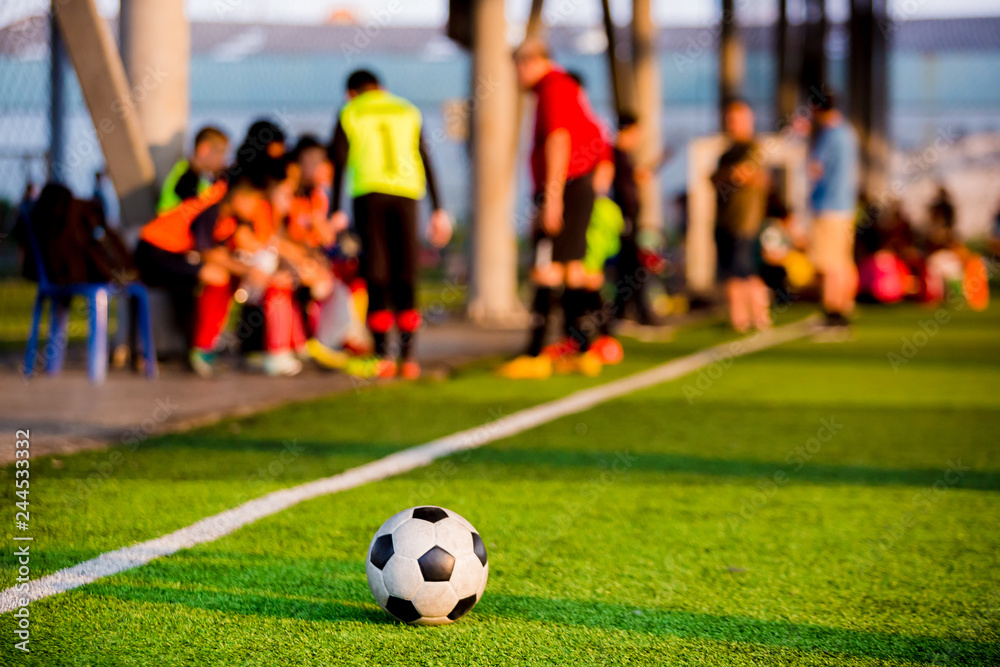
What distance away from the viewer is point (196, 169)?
23.6 feet

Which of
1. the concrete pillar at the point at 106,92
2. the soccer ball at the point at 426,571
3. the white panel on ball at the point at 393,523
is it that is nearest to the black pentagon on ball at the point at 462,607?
the soccer ball at the point at 426,571

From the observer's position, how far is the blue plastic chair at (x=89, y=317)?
6.85 metres

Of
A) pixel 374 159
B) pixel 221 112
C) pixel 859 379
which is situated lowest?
pixel 859 379

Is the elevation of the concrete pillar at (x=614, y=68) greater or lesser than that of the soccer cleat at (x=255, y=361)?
greater

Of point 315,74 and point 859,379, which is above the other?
point 315,74

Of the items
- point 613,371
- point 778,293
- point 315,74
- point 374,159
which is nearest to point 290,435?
point 374,159

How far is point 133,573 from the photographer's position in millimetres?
2928

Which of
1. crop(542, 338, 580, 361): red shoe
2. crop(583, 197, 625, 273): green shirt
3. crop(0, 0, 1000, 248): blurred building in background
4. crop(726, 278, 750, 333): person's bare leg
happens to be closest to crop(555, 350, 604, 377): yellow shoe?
crop(542, 338, 580, 361): red shoe

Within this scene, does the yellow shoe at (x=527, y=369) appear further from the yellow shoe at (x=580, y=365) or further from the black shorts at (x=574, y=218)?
the black shorts at (x=574, y=218)

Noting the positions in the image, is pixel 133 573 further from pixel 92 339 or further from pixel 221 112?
pixel 221 112

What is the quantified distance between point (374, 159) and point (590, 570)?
4.76 metres

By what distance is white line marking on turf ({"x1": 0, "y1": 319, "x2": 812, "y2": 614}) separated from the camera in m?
2.88

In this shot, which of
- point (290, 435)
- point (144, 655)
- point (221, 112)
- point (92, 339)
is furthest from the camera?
point (221, 112)

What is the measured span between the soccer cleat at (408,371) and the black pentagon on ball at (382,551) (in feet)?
16.1
